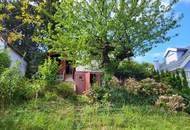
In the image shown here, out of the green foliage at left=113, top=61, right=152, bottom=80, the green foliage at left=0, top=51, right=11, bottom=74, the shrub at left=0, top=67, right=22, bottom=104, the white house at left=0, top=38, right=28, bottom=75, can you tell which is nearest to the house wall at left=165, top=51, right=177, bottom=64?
the green foliage at left=113, top=61, right=152, bottom=80

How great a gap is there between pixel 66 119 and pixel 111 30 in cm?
909

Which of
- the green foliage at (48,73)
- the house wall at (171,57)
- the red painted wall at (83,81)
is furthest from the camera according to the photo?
the house wall at (171,57)

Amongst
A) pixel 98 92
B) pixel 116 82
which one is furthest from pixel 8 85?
pixel 116 82

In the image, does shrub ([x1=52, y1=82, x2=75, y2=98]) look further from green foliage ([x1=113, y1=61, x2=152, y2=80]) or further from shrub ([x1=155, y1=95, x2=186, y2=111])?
shrub ([x1=155, y1=95, x2=186, y2=111])

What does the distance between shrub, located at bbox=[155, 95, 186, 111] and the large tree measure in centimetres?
496

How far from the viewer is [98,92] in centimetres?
1991

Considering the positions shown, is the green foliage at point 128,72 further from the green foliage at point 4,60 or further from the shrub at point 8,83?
the shrub at point 8,83

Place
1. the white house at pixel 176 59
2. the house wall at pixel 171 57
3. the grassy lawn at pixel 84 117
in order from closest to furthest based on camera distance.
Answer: the grassy lawn at pixel 84 117
the white house at pixel 176 59
the house wall at pixel 171 57

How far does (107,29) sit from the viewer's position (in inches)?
863

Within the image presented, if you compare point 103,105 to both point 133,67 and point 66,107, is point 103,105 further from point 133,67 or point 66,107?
point 133,67

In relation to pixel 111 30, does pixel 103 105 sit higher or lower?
lower

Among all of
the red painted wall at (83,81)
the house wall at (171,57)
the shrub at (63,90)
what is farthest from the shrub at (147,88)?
the house wall at (171,57)

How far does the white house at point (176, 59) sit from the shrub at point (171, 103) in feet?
40.4

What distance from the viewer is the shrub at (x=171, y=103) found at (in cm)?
1812
